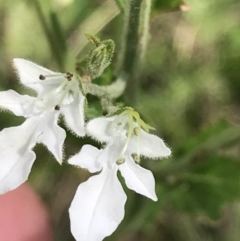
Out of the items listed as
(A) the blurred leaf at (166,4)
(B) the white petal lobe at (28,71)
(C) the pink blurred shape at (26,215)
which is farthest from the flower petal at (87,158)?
(C) the pink blurred shape at (26,215)

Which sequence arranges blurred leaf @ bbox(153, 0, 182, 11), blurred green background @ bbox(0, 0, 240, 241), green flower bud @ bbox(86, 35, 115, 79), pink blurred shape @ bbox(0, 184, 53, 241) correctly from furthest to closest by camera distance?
blurred green background @ bbox(0, 0, 240, 241)
pink blurred shape @ bbox(0, 184, 53, 241)
blurred leaf @ bbox(153, 0, 182, 11)
green flower bud @ bbox(86, 35, 115, 79)

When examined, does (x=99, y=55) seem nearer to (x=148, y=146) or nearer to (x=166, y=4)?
(x=148, y=146)

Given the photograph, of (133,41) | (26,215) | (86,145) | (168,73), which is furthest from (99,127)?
(168,73)

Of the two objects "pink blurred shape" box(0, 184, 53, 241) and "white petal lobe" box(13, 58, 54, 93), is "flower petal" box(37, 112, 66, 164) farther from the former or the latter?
"pink blurred shape" box(0, 184, 53, 241)

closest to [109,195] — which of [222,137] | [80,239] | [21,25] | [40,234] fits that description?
[80,239]

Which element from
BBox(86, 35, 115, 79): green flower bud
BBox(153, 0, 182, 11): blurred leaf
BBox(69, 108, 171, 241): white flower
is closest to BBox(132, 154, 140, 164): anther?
BBox(69, 108, 171, 241): white flower

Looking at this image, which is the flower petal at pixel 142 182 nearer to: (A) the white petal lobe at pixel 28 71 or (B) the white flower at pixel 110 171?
(B) the white flower at pixel 110 171
